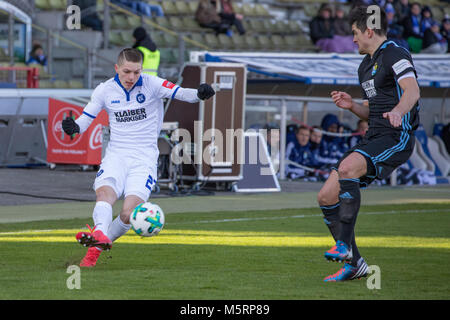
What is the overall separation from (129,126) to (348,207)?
2325 mm

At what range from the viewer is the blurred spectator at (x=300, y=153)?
1953cm

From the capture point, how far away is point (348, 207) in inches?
288

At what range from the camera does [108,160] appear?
8.60 metres

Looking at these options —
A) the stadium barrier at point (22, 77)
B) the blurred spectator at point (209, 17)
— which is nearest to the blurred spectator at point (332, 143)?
the stadium barrier at point (22, 77)

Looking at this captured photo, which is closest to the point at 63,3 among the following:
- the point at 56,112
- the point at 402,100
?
the point at 56,112

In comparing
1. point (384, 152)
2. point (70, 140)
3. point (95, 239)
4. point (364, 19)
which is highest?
point (364, 19)

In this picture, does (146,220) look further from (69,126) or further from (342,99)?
(342,99)

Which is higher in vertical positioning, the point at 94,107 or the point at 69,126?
the point at 94,107

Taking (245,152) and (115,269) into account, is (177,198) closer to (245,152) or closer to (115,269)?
(245,152)

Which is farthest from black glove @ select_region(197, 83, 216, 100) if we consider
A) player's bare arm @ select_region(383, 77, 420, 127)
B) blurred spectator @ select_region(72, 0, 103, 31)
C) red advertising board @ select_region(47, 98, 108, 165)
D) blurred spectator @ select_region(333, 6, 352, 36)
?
blurred spectator @ select_region(333, 6, 352, 36)

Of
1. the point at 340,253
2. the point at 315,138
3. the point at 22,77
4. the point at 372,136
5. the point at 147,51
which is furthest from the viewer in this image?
the point at 22,77

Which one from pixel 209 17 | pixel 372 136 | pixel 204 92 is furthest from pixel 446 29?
pixel 372 136

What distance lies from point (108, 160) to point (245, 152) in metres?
8.76

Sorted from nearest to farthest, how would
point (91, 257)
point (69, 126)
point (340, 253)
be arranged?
1. point (340, 253)
2. point (91, 257)
3. point (69, 126)
